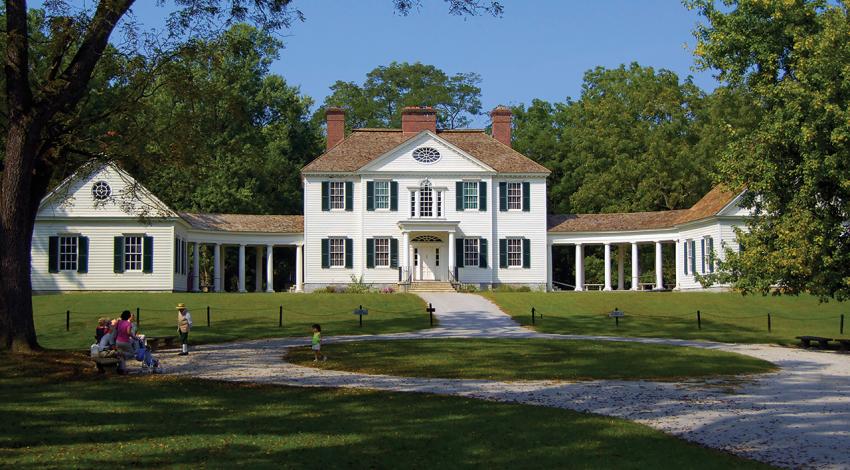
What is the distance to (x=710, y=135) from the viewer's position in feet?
175

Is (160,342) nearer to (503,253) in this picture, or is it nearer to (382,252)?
(382,252)

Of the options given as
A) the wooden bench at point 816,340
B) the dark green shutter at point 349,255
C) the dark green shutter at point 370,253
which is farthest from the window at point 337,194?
the wooden bench at point 816,340

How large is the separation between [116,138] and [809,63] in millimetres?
17828

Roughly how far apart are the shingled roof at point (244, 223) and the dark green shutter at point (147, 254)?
340cm

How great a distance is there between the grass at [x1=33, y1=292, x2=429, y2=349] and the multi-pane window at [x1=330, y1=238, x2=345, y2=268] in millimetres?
6550

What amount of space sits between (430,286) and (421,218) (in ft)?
12.0

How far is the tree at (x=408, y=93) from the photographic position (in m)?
75.8

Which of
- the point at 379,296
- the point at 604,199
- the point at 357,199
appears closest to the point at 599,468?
the point at 379,296

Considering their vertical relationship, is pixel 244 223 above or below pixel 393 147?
below

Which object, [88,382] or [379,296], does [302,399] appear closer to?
[88,382]

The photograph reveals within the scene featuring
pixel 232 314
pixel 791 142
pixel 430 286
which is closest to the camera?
pixel 791 142

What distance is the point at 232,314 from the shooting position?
3294cm

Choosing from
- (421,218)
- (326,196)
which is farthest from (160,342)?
(421,218)

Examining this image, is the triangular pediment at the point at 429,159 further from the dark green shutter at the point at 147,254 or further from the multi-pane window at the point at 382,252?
the dark green shutter at the point at 147,254
